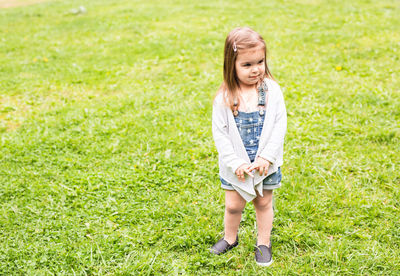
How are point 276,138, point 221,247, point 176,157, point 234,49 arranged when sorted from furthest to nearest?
point 176,157
point 221,247
point 276,138
point 234,49

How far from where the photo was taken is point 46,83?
5.87 m

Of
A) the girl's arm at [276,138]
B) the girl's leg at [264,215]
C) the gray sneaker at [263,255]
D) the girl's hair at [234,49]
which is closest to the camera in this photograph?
the girl's hair at [234,49]

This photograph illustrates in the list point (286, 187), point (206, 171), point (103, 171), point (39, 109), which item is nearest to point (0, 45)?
point (39, 109)

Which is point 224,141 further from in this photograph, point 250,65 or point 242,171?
point 250,65

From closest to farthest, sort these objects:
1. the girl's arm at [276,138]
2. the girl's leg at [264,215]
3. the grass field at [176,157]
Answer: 1. the girl's arm at [276,138]
2. the girl's leg at [264,215]
3. the grass field at [176,157]

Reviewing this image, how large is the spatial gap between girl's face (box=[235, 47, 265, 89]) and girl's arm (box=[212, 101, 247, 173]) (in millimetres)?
227

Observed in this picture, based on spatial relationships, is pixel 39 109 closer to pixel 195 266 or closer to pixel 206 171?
pixel 206 171

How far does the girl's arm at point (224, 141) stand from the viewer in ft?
7.83

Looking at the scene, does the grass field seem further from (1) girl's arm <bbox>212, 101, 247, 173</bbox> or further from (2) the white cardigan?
(1) girl's arm <bbox>212, 101, 247, 173</bbox>

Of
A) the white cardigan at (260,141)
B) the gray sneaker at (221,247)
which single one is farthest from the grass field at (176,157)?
the white cardigan at (260,141)

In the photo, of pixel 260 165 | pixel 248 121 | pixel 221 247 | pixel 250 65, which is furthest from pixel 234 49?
pixel 221 247

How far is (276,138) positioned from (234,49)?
601mm

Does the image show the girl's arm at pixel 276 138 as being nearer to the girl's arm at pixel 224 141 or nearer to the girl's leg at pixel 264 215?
the girl's arm at pixel 224 141

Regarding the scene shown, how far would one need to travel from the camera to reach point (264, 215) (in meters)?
2.67
